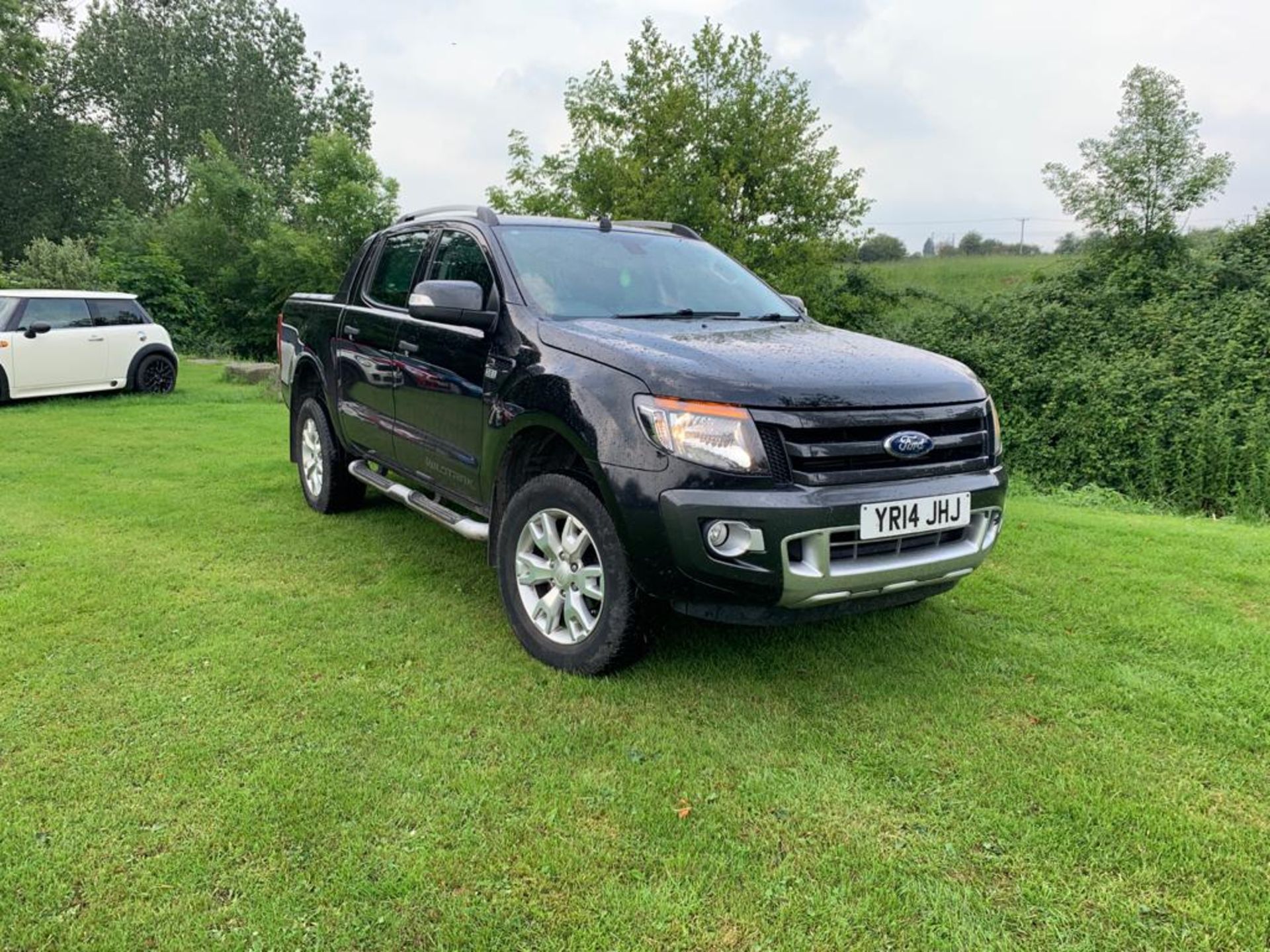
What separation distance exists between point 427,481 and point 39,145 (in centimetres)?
4112

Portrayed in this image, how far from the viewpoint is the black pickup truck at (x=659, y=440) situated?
261cm

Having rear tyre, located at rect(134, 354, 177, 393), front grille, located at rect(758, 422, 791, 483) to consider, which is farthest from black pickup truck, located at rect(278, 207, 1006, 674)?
rear tyre, located at rect(134, 354, 177, 393)

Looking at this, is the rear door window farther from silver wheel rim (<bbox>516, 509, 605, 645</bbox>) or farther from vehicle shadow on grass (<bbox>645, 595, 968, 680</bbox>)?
vehicle shadow on grass (<bbox>645, 595, 968, 680</bbox>)

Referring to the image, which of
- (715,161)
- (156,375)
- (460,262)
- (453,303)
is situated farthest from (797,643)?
(715,161)

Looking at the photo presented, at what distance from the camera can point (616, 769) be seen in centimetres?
249

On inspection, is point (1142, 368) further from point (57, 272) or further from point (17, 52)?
point (17, 52)

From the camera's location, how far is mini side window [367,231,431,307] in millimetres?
4344

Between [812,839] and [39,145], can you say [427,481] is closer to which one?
[812,839]

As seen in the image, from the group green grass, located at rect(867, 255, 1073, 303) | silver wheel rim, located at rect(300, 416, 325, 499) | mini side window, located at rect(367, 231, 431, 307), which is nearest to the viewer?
mini side window, located at rect(367, 231, 431, 307)

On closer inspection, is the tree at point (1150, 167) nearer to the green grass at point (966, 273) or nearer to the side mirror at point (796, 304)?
the green grass at point (966, 273)

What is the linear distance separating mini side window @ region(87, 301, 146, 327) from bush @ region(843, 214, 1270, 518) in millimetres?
12410

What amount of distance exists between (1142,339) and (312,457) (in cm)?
1251

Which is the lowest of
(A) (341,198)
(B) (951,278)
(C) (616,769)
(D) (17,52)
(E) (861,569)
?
(C) (616,769)

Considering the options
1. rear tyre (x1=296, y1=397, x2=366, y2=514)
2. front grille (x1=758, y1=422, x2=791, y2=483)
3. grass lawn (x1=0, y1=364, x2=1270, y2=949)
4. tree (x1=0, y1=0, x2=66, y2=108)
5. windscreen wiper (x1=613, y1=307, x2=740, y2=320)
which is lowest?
grass lawn (x1=0, y1=364, x2=1270, y2=949)
